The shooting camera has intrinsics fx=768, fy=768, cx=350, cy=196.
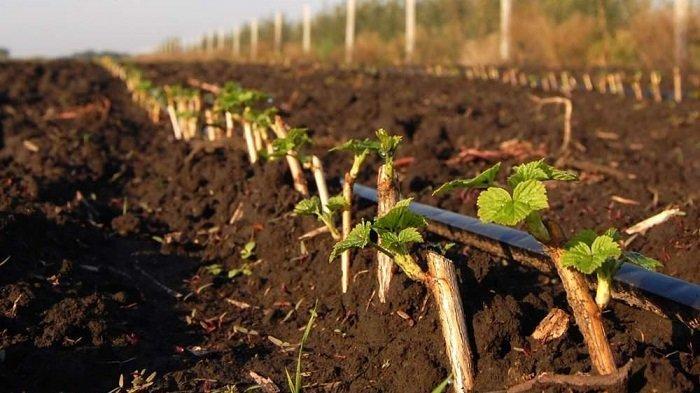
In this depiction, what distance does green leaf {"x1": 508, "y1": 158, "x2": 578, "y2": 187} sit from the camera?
219 centimetres

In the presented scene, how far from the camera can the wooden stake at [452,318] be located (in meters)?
2.52

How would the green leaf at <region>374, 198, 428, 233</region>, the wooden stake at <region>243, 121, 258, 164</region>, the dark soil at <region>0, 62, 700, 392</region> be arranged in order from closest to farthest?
the green leaf at <region>374, 198, 428, 233</region>, the dark soil at <region>0, 62, 700, 392</region>, the wooden stake at <region>243, 121, 258, 164</region>

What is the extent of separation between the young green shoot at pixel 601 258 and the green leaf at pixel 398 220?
55 centimetres

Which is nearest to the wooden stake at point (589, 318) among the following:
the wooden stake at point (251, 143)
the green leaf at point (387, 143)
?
the green leaf at point (387, 143)

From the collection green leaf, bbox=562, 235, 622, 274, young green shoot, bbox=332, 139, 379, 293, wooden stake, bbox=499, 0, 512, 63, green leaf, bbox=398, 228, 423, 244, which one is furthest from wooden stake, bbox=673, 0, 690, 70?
green leaf, bbox=562, 235, 622, 274

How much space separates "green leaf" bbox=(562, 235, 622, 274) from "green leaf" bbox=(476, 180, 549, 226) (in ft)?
0.57

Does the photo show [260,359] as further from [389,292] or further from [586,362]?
[586,362]

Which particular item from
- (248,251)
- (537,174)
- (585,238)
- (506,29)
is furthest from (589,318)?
(506,29)

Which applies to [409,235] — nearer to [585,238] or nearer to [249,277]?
[585,238]

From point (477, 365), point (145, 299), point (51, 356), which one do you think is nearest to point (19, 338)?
point (51, 356)

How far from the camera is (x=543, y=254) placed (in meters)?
3.35

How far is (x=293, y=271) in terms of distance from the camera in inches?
152

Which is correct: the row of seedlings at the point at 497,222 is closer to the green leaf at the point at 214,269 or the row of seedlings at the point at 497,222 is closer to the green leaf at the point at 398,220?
the green leaf at the point at 398,220

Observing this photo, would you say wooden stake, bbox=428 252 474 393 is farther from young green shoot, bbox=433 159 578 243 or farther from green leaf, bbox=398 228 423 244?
young green shoot, bbox=433 159 578 243
